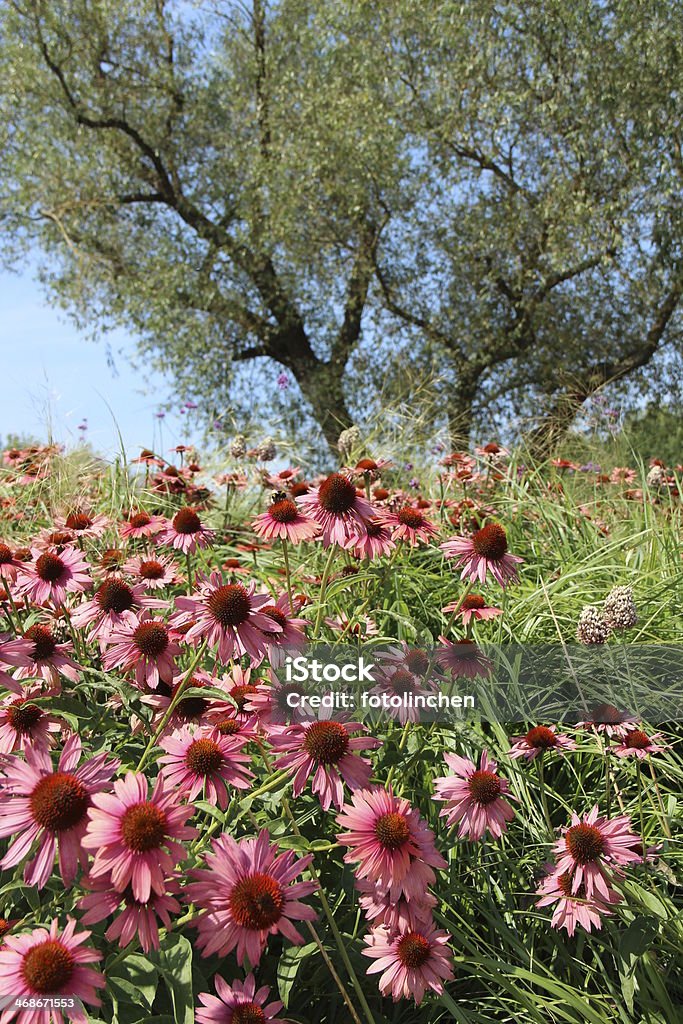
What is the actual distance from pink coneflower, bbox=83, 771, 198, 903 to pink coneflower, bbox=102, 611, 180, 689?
1.19 feet

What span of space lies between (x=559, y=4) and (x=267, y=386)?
18.6 feet

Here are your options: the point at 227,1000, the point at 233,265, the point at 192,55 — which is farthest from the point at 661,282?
the point at 227,1000

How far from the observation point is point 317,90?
374 inches

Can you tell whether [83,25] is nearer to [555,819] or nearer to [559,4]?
[559,4]

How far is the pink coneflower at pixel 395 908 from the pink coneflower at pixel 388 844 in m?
0.01

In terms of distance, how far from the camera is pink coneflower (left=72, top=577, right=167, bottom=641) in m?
1.42

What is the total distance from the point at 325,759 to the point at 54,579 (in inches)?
29.8

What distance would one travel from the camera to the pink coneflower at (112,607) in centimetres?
142

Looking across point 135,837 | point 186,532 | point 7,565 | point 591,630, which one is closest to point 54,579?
point 7,565

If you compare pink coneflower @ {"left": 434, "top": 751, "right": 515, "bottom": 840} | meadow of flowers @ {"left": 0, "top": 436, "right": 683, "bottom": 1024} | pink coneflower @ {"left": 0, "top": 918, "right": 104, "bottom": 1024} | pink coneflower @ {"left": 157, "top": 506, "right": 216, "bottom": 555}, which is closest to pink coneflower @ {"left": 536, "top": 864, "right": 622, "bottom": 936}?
meadow of flowers @ {"left": 0, "top": 436, "right": 683, "bottom": 1024}

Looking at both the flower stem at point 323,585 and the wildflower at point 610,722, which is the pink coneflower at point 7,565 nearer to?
the flower stem at point 323,585

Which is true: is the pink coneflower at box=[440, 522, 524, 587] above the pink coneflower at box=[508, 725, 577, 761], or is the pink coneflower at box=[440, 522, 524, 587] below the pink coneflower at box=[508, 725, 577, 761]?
above

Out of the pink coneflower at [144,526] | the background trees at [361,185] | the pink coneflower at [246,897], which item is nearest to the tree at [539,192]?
the background trees at [361,185]

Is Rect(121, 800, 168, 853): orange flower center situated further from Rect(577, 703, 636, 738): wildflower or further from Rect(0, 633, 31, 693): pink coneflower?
Rect(577, 703, 636, 738): wildflower
